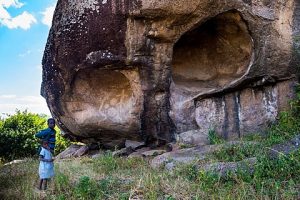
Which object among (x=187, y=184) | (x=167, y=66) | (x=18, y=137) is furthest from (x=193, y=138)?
(x=18, y=137)

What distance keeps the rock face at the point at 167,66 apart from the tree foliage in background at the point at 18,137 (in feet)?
16.7

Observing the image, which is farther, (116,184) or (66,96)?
(66,96)

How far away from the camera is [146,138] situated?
349 inches

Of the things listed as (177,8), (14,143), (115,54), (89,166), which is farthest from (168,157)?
(14,143)

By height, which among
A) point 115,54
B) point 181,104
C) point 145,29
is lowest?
point 181,104

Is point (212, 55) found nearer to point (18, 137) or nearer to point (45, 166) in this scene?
point (45, 166)

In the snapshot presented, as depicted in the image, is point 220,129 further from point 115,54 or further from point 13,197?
point 13,197

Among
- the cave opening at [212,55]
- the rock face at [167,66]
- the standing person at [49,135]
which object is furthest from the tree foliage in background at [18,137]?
the standing person at [49,135]

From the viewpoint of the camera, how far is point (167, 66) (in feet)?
26.5

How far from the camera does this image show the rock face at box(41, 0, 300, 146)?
763 cm

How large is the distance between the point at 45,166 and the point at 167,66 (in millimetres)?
3443

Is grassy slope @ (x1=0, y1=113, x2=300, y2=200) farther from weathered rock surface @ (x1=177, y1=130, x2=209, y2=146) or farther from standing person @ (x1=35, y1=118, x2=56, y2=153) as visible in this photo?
weathered rock surface @ (x1=177, y1=130, x2=209, y2=146)

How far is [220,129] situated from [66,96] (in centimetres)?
361

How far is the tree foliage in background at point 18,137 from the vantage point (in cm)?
1367
